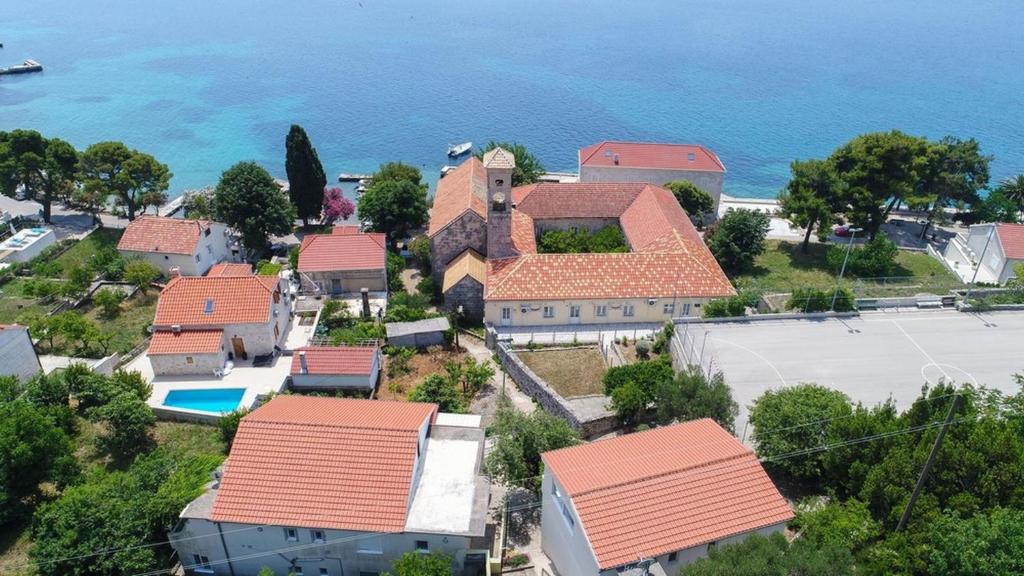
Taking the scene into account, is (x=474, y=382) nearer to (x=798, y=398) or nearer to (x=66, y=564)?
(x=798, y=398)

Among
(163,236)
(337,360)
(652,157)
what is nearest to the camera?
(337,360)

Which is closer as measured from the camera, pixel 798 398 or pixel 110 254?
pixel 798 398

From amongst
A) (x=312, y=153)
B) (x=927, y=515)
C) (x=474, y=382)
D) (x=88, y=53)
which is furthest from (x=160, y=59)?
(x=927, y=515)

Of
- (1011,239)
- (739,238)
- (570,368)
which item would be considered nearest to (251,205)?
(570,368)

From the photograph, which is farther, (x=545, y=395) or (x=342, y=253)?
(x=342, y=253)

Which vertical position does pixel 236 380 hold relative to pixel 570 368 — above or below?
below

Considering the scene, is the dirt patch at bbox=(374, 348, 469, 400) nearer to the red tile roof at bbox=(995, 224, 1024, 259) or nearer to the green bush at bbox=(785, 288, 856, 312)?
the green bush at bbox=(785, 288, 856, 312)

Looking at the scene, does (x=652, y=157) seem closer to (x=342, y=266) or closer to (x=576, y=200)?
(x=576, y=200)
